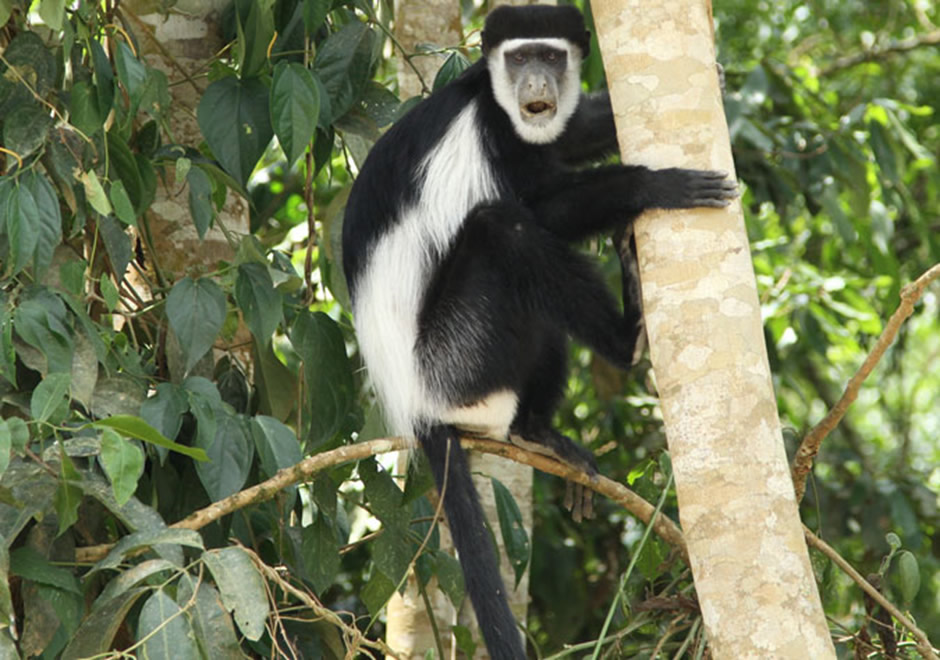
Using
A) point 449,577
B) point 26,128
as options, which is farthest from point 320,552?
point 26,128

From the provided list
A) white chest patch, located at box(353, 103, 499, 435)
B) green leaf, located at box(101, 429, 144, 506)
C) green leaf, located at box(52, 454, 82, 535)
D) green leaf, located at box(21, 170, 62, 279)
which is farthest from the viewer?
white chest patch, located at box(353, 103, 499, 435)

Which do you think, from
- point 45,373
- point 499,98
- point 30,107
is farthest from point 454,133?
point 45,373

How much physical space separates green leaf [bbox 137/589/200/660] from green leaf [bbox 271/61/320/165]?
926 millimetres

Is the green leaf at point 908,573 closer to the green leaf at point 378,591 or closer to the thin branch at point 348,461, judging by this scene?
the thin branch at point 348,461

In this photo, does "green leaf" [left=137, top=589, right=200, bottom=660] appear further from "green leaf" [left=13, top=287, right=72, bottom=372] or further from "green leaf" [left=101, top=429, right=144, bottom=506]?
"green leaf" [left=13, top=287, right=72, bottom=372]

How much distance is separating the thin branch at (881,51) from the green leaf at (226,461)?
3.79 metres

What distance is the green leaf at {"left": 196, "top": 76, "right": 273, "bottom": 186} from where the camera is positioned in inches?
91.9

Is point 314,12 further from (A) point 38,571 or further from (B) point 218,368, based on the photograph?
(A) point 38,571

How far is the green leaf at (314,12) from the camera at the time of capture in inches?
90.4

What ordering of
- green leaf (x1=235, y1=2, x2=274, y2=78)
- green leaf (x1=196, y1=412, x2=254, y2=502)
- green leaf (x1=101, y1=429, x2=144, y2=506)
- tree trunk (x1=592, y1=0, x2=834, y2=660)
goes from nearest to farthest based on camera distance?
tree trunk (x1=592, y1=0, x2=834, y2=660) → green leaf (x1=101, y1=429, x2=144, y2=506) → green leaf (x1=196, y1=412, x2=254, y2=502) → green leaf (x1=235, y1=2, x2=274, y2=78)

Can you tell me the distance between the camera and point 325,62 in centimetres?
252

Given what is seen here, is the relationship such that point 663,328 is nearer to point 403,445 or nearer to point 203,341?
point 403,445

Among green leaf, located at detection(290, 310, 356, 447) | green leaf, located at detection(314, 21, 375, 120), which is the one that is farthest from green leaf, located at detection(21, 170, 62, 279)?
green leaf, located at detection(314, 21, 375, 120)

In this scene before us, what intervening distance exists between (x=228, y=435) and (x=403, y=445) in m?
0.32
